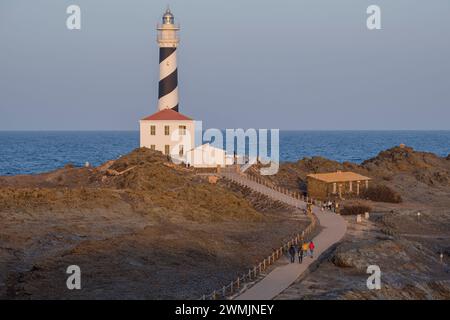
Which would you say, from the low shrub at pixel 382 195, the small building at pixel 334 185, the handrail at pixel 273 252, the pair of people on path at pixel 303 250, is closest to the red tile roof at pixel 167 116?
the handrail at pixel 273 252

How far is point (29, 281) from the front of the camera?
25.3 meters

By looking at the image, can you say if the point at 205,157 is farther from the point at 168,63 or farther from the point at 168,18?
the point at 168,18

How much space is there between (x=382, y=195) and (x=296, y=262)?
2264cm

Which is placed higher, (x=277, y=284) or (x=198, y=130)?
(x=198, y=130)

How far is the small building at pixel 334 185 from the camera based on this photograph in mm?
50531

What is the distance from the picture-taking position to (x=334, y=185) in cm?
5069

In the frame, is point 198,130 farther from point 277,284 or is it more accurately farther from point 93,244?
point 277,284

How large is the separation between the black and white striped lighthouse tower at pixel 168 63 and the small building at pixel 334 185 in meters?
15.6

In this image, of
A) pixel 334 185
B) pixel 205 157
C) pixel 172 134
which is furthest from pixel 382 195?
pixel 172 134

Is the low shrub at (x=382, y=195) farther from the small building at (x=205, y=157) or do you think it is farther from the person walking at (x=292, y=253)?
the person walking at (x=292, y=253)

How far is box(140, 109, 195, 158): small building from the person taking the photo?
2228 inches
